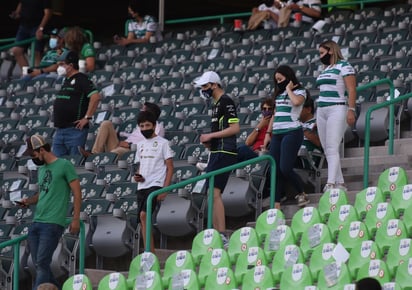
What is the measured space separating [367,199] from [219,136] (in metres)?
1.50

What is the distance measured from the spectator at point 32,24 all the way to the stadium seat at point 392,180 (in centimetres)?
851

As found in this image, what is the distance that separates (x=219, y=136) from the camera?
12695 mm

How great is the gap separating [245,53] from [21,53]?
3855mm

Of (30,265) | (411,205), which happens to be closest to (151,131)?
(30,265)

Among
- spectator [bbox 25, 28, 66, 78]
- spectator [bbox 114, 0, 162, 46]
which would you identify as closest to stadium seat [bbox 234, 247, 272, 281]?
spectator [bbox 25, 28, 66, 78]

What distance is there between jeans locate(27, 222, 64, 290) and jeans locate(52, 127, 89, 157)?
3.19 meters

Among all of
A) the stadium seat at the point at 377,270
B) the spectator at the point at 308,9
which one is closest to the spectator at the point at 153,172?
the stadium seat at the point at 377,270

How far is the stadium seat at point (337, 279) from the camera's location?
10.5 m

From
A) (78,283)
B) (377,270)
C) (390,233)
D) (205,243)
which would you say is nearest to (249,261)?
(205,243)

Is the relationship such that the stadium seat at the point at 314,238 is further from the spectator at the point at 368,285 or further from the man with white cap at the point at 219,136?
the spectator at the point at 368,285

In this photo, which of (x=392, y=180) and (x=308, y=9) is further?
(x=308, y=9)

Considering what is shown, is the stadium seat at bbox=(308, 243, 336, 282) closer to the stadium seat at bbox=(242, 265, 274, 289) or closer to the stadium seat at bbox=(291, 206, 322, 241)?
the stadium seat at bbox=(242, 265, 274, 289)

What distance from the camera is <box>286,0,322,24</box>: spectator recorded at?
734 inches

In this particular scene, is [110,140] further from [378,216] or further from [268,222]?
[378,216]
